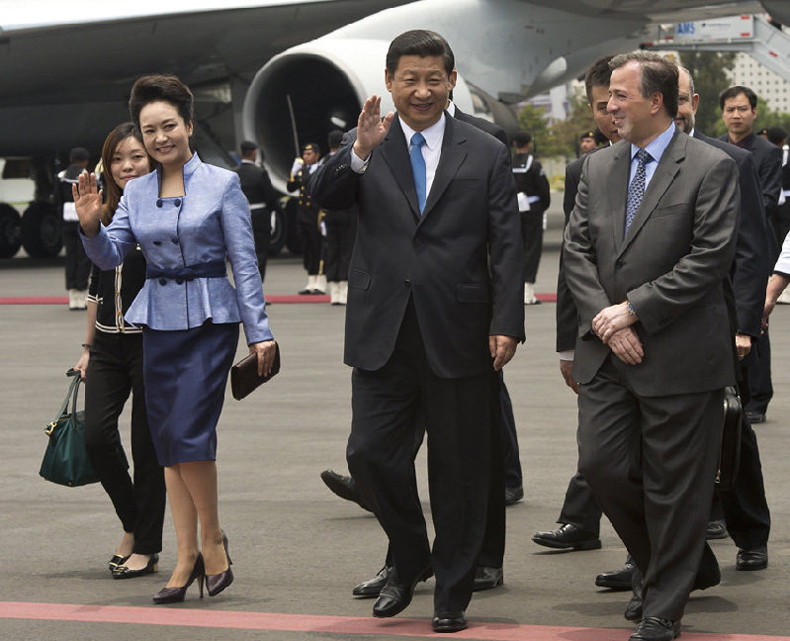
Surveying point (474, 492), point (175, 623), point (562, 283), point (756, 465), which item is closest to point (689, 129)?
point (562, 283)

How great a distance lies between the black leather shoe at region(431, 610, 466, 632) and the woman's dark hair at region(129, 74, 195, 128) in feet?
5.81

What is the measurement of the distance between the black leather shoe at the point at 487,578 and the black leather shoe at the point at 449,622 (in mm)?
496

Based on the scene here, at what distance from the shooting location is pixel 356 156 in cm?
478

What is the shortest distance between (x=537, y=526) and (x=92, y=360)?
1.79m

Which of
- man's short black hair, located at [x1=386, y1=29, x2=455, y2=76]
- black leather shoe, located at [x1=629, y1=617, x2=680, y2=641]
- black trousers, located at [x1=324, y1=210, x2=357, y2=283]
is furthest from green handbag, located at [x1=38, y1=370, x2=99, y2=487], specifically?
black trousers, located at [x1=324, y1=210, x2=357, y2=283]

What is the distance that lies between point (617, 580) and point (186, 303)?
162 centimetres

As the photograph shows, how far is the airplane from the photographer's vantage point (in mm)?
18734

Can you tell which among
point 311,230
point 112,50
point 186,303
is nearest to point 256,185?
point 311,230

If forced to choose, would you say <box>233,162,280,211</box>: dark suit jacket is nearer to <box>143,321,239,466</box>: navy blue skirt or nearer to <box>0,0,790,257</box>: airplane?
<box>0,0,790,257</box>: airplane

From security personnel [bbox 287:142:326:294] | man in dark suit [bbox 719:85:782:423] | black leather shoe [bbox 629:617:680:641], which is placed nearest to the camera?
black leather shoe [bbox 629:617:680:641]

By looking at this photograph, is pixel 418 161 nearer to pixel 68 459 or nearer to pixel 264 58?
pixel 68 459

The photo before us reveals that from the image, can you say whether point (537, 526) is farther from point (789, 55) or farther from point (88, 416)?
point (789, 55)

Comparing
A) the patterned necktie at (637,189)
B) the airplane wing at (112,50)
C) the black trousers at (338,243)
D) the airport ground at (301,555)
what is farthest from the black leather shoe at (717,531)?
the airplane wing at (112,50)

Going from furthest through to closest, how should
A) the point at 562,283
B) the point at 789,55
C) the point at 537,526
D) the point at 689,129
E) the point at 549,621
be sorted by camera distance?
the point at 789,55 → the point at 537,526 → the point at 689,129 → the point at 562,283 → the point at 549,621
